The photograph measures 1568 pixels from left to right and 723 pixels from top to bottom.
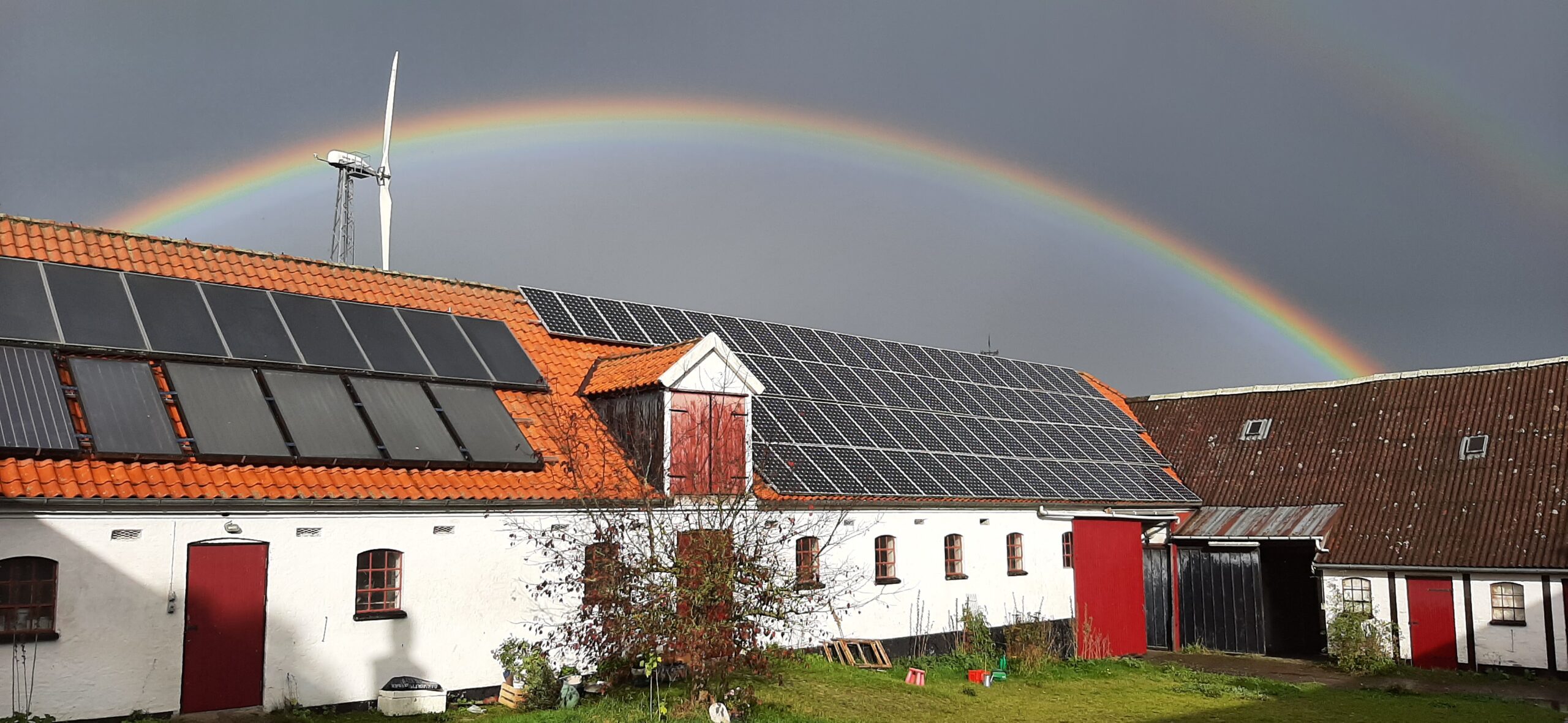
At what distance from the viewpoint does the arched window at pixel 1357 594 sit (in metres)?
25.0

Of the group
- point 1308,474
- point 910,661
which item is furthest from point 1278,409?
point 910,661

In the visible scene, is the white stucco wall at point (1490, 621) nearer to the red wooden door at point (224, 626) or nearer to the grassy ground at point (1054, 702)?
the grassy ground at point (1054, 702)

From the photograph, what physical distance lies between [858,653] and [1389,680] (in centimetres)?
1117

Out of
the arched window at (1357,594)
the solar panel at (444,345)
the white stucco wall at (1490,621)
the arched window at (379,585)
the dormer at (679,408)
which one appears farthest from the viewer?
the arched window at (1357,594)

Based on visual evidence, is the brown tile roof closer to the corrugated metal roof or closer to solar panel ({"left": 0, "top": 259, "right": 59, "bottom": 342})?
the corrugated metal roof

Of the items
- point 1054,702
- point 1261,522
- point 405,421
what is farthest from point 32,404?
point 1261,522

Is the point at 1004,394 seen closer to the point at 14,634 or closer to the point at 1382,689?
the point at 1382,689

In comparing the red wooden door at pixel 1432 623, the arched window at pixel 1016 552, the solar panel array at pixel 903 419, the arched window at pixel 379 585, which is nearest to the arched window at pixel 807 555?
the solar panel array at pixel 903 419

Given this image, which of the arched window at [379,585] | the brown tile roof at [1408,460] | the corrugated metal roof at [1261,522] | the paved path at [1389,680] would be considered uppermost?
the brown tile roof at [1408,460]

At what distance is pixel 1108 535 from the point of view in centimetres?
2688

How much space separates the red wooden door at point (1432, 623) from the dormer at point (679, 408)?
50.2 ft

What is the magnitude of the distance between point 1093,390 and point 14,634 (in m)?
28.6

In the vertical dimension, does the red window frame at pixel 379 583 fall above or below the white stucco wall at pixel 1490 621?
above

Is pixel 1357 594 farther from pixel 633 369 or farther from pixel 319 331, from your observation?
pixel 319 331
